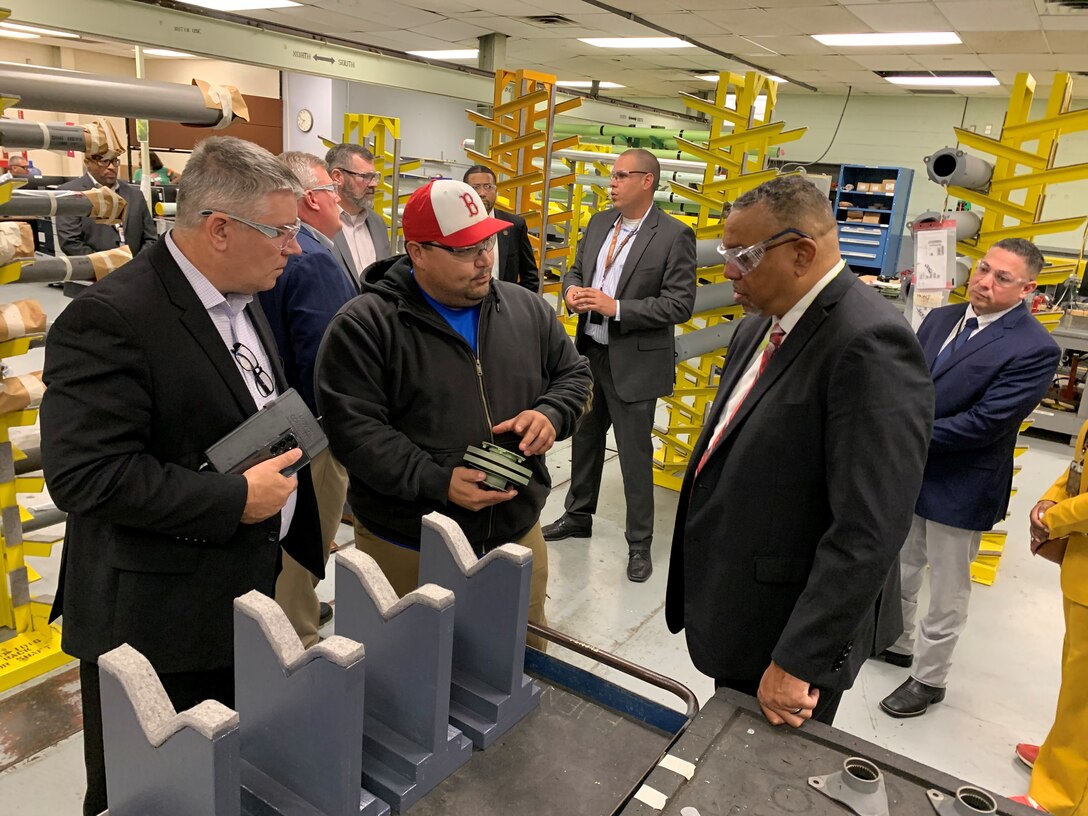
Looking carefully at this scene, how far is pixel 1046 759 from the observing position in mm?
2256

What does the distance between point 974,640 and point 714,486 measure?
8.53ft

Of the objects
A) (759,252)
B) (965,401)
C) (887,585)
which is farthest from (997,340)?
(759,252)

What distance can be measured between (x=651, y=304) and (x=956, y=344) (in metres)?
1.26

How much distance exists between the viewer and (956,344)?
9.37ft

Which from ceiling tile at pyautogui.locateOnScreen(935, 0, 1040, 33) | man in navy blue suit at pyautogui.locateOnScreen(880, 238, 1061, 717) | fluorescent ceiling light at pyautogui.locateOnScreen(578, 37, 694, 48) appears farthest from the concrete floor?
fluorescent ceiling light at pyautogui.locateOnScreen(578, 37, 694, 48)

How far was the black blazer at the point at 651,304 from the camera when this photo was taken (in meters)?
3.48

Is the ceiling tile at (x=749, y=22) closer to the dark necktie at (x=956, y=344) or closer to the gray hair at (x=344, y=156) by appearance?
the gray hair at (x=344, y=156)

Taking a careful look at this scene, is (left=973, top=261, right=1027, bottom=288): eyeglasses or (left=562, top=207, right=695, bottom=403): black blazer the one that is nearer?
(left=973, top=261, right=1027, bottom=288): eyeglasses

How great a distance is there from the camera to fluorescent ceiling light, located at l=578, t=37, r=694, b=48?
8877 millimetres

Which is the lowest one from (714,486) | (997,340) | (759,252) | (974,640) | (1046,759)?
(974,640)

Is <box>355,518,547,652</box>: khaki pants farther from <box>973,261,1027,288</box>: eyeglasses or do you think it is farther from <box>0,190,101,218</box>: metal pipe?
<box>973,261,1027,288</box>: eyeglasses

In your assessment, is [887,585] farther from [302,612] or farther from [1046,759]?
[302,612]

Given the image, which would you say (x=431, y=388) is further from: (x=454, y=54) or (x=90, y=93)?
(x=454, y=54)

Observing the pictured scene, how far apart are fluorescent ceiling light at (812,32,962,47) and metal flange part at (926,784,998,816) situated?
831 centimetres
